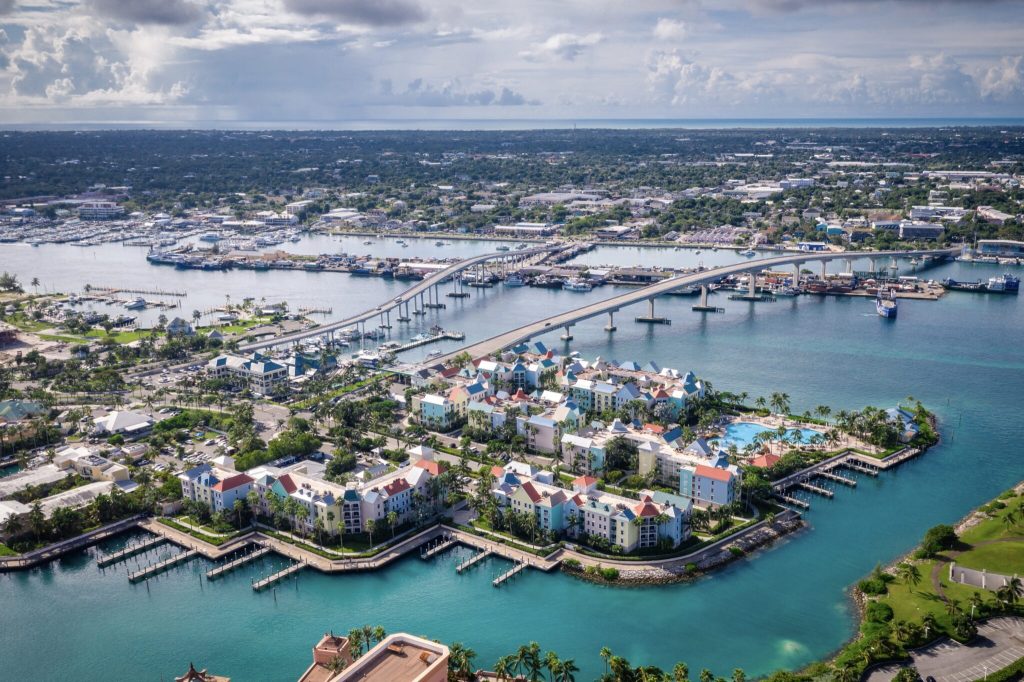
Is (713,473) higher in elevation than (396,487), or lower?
higher

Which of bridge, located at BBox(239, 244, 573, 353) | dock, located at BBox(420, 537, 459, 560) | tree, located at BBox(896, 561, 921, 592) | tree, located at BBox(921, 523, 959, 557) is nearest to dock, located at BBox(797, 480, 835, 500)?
tree, located at BBox(921, 523, 959, 557)

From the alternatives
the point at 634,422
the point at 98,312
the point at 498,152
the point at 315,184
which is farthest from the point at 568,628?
the point at 498,152

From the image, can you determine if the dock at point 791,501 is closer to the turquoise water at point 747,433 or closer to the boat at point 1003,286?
the turquoise water at point 747,433

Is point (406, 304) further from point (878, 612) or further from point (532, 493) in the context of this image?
point (878, 612)

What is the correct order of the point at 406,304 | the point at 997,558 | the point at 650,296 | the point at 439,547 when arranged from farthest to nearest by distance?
1. the point at 406,304
2. the point at 650,296
3. the point at 439,547
4. the point at 997,558

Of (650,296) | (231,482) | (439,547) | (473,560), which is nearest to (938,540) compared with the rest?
(473,560)
